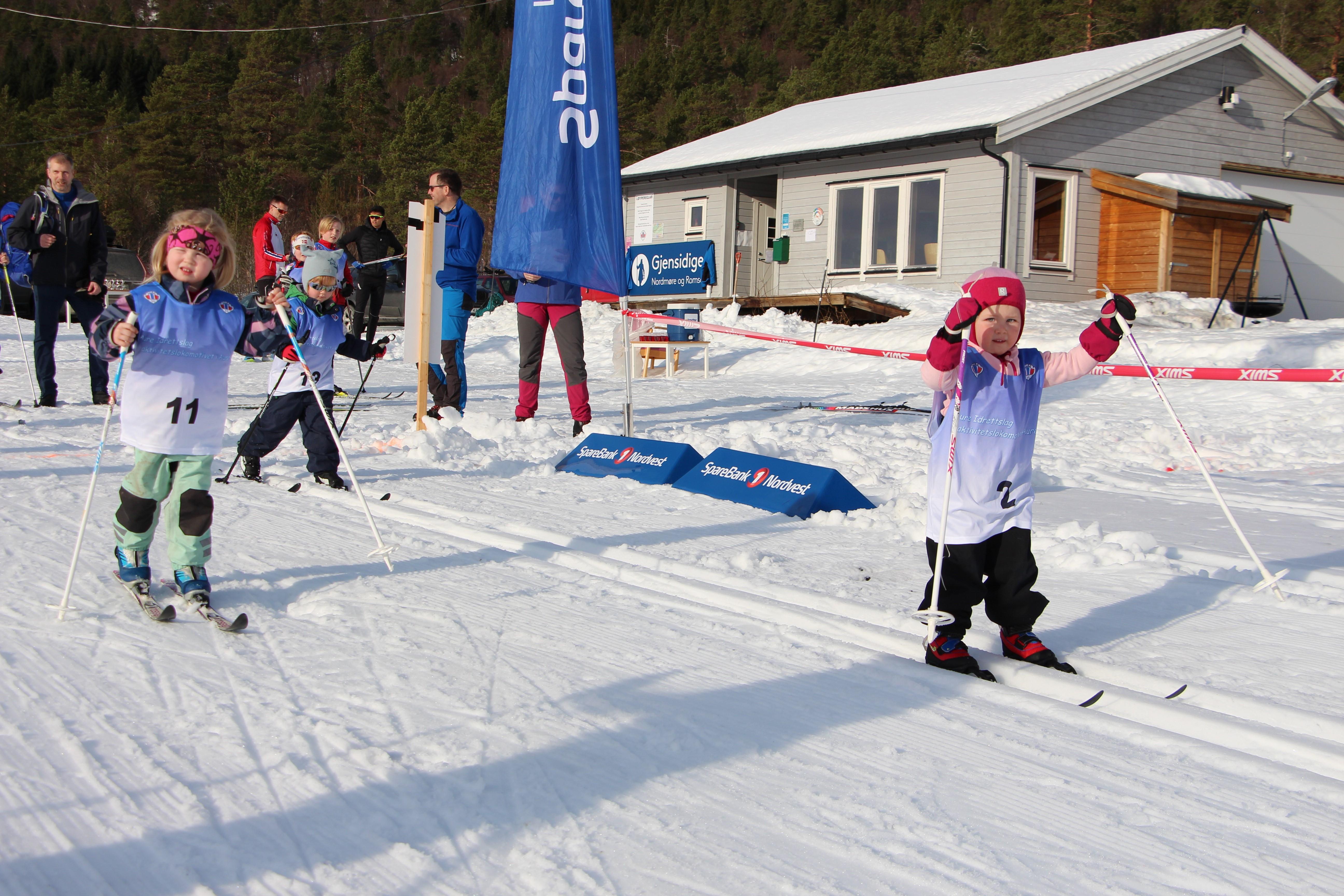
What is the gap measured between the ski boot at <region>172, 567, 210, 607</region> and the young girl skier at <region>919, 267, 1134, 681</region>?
2.51 metres

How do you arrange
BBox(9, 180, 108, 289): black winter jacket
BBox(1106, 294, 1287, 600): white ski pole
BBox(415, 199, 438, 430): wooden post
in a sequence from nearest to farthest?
BBox(1106, 294, 1287, 600): white ski pole, BBox(415, 199, 438, 430): wooden post, BBox(9, 180, 108, 289): black winter jacket

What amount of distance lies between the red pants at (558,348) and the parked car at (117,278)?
14.0 meters

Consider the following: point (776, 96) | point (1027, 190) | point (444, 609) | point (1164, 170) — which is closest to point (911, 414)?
point (444, 609)

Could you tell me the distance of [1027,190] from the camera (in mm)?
19359

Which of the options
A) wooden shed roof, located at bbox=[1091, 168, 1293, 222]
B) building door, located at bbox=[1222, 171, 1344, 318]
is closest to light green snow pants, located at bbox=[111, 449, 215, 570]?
wooden shed roof, located at bbox=[1091, 168, 1293, 222]

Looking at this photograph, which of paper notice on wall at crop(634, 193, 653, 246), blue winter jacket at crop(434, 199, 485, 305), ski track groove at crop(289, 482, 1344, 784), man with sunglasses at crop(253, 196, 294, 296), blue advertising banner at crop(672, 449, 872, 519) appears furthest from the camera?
paper notice on wall at crop(634, 193, 653, 246)

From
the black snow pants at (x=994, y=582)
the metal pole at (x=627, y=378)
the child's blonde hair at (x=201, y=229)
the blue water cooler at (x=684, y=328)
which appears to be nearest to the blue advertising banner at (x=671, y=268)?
the blue water cooler at (x=684, y=328)

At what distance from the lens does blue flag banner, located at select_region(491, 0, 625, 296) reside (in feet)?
25.0

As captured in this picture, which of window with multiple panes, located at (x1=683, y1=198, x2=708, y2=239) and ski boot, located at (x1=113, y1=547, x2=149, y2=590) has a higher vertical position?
window with multiple panes, located at (x1=683, y1=198, x2=708, y2=239)

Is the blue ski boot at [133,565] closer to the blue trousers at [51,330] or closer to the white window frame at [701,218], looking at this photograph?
the blue trousers at [51,330]

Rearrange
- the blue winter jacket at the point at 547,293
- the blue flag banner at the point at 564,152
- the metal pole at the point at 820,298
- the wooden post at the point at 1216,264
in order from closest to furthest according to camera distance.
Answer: the blue flag banner at the point at 564,152
the blue winter jacket at the point at 547,293
the metal pole at the point at 820,298
the wooden post at the point at 1216,264

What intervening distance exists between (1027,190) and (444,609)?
17.9 m

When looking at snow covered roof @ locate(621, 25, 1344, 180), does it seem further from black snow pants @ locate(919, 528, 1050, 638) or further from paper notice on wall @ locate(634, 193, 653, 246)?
black snow pants @ locate(919, 528, 1050, 638)

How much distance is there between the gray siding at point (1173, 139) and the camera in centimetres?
1973
